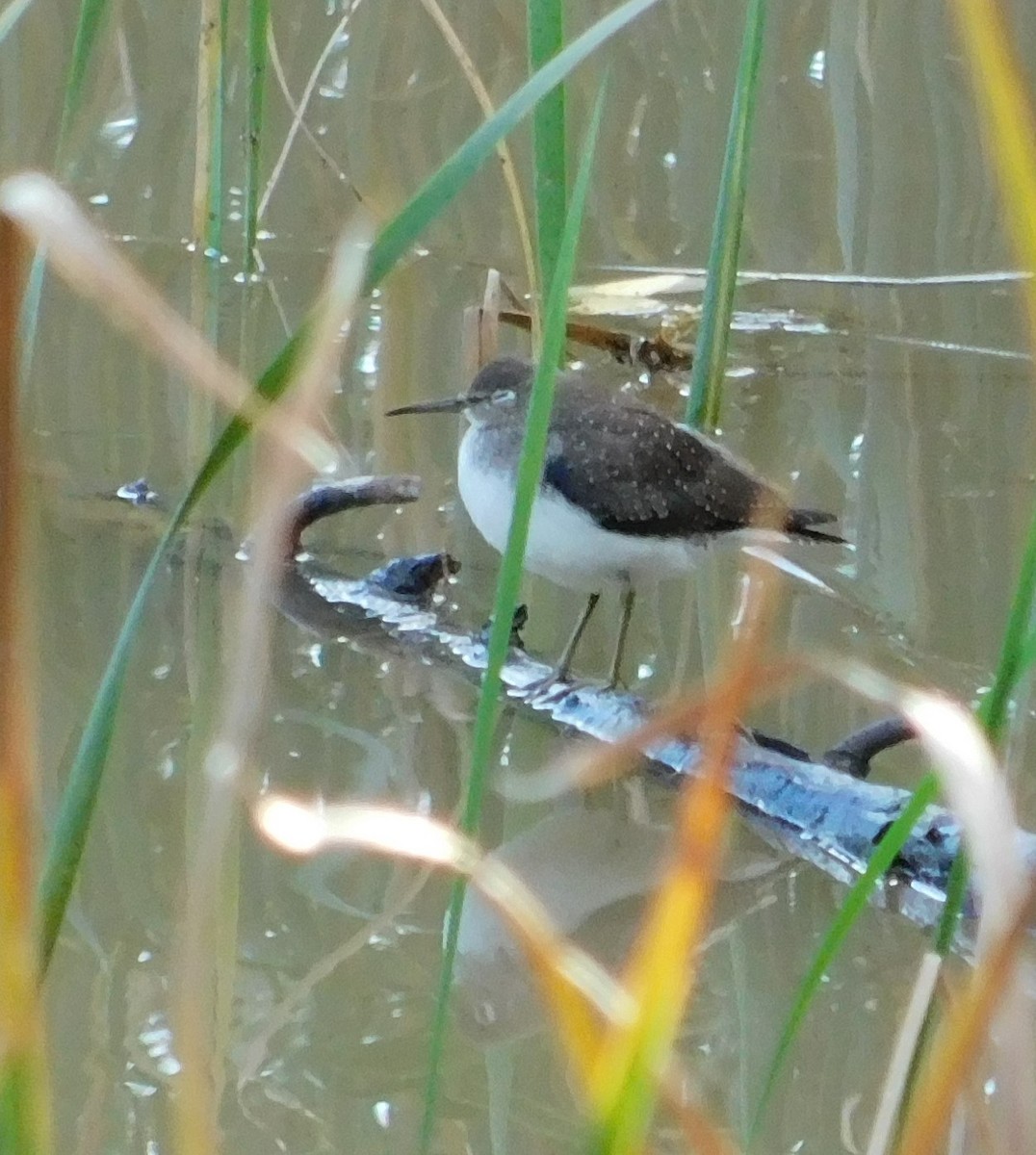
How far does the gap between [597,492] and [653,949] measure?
205 centimetres

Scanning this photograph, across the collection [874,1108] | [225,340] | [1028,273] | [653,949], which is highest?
[1028,273]

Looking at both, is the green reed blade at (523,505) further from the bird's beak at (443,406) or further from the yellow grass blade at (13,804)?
the bird's beak at (443,406)

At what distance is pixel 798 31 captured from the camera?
6.85m

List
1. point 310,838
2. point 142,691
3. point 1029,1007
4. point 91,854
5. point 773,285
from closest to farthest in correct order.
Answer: point 310,838
point 1029,1007
point 91,854
point 142,691
point 773,285

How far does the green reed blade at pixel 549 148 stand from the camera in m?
1.49

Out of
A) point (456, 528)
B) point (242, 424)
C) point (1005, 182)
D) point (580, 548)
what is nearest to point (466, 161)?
point (242, 424)

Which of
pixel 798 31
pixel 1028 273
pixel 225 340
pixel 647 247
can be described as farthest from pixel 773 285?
pixel 1028 273

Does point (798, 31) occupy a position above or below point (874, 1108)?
above

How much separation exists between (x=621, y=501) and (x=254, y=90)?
2.70 ft

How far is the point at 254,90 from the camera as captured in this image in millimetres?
2473

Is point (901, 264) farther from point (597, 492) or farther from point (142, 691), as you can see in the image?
point (142, 691)

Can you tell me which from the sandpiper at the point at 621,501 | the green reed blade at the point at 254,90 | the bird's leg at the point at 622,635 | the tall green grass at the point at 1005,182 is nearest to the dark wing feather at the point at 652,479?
the sandpiper at the point at 621,501

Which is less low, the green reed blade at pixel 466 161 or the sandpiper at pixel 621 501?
the green reed blade at pixel 466 161

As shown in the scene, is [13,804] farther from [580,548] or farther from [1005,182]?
[580,548]
